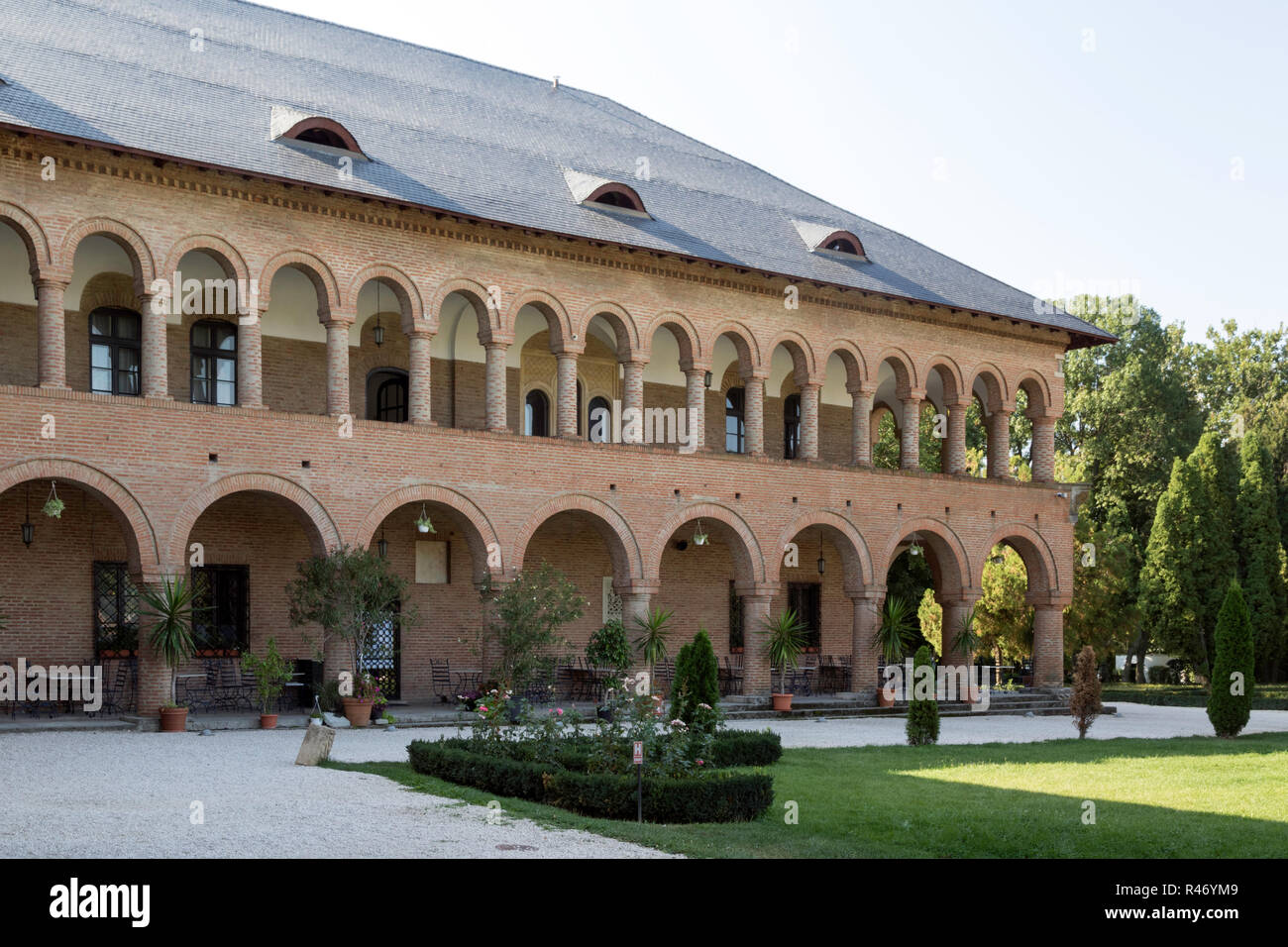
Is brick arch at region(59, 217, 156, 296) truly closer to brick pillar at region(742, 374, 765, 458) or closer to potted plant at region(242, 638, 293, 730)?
potted plant at region(242, 638, 293, 730)

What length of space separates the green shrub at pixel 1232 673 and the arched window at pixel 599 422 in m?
12.1

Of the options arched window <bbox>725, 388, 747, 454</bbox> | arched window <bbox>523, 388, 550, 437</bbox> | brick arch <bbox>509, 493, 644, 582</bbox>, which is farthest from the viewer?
arched window <bbox>725, 388, 747, 454</bbox>

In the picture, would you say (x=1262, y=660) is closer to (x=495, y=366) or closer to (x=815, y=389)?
(x=815, y=389)

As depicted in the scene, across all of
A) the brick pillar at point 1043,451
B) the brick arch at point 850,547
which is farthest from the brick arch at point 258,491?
the brick pillar at point 1043,451

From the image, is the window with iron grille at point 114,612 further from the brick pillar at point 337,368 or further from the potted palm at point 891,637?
the potted palm at point 891,637

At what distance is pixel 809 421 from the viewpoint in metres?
27.1

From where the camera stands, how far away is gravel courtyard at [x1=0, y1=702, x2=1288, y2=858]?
9.73 m

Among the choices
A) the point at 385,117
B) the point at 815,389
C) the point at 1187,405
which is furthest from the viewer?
the point at 1187,405

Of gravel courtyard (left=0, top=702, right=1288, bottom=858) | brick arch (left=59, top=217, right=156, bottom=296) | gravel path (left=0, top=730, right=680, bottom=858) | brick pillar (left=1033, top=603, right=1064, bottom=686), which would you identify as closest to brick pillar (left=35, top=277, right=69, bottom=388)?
brick arch (left=59, top=217, right=156, bottom=296)

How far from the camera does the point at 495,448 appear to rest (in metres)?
23.0

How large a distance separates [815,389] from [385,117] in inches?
390

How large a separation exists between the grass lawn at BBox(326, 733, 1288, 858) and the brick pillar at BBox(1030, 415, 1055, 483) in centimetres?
1241

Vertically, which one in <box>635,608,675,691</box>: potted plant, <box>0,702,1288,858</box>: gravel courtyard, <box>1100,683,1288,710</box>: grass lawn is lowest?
<box>1100,683,1288,710</box>: grass lawn

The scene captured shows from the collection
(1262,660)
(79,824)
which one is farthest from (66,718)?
(1262,660)
